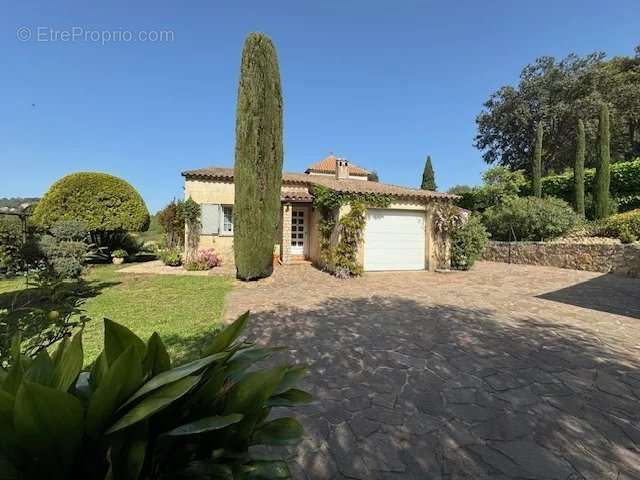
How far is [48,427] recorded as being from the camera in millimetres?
810

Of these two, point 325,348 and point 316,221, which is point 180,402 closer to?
point 325,348

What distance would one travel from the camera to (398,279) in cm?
1109

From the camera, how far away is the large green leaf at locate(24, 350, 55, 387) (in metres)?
1.06

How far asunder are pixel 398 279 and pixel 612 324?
232 inches

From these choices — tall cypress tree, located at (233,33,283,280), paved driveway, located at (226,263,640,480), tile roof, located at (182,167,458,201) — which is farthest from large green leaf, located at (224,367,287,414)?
tile roof, located at (182,167,458,201)

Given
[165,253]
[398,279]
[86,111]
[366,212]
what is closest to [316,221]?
[366,212]

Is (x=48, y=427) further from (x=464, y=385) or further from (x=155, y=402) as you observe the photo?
(x=464, y=385)

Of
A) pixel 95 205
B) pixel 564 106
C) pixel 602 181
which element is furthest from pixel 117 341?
pixel 564 106

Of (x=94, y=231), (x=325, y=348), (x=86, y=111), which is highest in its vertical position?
(x=86, y=111)

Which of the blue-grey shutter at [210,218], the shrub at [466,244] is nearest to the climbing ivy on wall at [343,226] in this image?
the shrub at [466,244]

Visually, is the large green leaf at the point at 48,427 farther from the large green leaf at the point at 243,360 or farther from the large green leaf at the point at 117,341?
the large green leaf at the point at 243,360

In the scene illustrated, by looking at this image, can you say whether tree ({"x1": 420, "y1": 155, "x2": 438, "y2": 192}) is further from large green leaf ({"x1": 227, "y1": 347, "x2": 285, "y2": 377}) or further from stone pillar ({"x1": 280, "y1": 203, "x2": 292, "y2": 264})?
large green leaf ({"x1": 227, "y1": 347, "x2": 285, "y2": 377})

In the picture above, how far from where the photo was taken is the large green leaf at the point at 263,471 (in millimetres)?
1085

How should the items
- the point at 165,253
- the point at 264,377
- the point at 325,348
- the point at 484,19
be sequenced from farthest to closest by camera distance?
the point at 165,253, the point at 484,19, the point at 325,348, the point at 264,377
